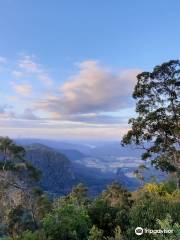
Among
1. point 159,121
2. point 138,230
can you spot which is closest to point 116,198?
point 159,121

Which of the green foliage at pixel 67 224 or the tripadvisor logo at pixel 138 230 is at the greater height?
the tripadvisor logo at pixel 138 230

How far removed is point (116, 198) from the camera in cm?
6781

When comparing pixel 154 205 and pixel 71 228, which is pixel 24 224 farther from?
pixel 154 205

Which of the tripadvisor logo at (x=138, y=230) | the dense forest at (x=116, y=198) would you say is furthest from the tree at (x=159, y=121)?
the tripadvisor logo at (x=138, y=230)

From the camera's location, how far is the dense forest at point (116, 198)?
65.9 feet

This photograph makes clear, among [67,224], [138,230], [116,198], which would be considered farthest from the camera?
[116,198]

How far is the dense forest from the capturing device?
20.1 metres

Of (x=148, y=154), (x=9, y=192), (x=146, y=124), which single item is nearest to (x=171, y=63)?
(x=146, y=124)

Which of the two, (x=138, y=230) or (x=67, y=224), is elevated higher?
(x=138, y=230)

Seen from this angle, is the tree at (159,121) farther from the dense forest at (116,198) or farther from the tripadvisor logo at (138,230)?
the tripadvisor logo at (138,230)

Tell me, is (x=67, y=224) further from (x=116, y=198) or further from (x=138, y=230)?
(x=116, y=198)

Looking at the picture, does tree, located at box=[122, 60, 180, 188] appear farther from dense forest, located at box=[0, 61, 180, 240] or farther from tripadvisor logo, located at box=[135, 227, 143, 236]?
tripadvisor logo, located at box=[135, 227, 143, 236]

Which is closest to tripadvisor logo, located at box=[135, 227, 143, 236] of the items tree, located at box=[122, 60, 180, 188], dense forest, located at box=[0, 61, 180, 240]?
dense forest, located at box=[0, 61, 180, 240]

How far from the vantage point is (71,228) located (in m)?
22.5
